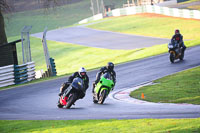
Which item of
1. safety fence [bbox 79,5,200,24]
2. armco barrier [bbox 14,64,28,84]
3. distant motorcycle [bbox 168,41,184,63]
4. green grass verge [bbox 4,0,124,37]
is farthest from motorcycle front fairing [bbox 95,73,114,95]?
green grass verge [bbox 4,0,124,37]

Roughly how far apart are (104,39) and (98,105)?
3737 cm

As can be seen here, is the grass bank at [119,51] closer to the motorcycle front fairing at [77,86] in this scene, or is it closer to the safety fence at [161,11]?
the safety fence at [161,11]

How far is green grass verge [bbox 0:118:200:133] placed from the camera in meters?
8.18

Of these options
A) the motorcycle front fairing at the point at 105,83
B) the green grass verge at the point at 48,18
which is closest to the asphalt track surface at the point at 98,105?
the motorcycle front fairing at the point at 105,83

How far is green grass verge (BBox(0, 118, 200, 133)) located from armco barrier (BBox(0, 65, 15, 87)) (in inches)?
446

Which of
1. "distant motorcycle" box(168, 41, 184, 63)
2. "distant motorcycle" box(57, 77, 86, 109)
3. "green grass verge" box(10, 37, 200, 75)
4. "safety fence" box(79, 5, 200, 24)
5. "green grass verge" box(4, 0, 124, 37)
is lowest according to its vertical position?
"green grass verge" box(4, 0, 124, 37)

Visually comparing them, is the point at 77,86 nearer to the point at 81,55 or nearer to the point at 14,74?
the point at 14,74

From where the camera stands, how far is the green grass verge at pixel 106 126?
26.8 ft

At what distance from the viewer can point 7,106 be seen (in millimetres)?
15070

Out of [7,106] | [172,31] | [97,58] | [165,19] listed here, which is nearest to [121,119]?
[7,106]

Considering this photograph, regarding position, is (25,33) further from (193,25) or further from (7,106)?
(193,25)

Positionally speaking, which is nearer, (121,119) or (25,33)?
(121,119)

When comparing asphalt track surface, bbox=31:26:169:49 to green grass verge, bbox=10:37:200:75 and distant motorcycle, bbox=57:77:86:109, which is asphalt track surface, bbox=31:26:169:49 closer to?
green grass verge, bbox=10:37:200:75

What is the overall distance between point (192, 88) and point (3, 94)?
8.74 metres
